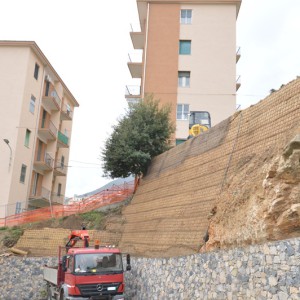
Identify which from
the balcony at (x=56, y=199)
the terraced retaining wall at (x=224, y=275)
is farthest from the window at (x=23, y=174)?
the terraced retaining wall at (x=224, y=275)

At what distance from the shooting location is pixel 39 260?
20.9m

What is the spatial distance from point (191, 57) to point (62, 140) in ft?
55.4

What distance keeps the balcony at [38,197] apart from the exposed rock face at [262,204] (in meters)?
25.3

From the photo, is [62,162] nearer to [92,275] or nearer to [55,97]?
[55,97]

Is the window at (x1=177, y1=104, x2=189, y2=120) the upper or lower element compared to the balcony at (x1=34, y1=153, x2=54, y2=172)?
upper

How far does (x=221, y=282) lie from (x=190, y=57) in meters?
26.8

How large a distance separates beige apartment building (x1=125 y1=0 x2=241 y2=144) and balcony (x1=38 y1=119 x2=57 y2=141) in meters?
9.92

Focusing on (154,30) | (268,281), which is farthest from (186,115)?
(268,281)

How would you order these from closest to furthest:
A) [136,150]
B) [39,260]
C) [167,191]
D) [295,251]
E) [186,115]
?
1. [295,251]
2. [167,191]
3. [39,260]
4. [136,150]
5. [186,115]

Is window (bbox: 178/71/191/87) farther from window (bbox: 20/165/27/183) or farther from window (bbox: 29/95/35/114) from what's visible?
window (bbox: 20/165/27/183)

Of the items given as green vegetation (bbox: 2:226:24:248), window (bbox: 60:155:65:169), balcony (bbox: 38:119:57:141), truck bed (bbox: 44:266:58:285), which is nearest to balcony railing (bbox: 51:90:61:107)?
balcony (bbox: 38:119:57:141)

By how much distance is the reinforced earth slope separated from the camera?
9.98 m

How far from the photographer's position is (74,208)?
26.1 m

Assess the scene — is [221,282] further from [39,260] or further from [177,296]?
[39,260]
